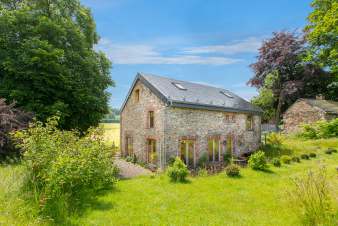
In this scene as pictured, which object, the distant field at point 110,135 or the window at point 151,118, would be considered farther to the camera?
the window at point 151,118

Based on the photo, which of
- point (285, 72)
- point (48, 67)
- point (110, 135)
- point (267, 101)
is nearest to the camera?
point (48, 67)

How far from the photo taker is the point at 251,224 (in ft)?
21.3

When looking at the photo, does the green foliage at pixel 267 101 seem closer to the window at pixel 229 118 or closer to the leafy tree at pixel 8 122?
the window at pixel 229 118

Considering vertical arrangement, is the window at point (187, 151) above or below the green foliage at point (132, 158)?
above

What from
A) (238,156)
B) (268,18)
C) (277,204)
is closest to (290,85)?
(238,156)

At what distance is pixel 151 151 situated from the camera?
644 inches

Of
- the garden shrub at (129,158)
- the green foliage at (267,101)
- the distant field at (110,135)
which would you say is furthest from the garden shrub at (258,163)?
the green foliage at (267,101)

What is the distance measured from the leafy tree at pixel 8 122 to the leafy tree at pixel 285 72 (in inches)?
1332

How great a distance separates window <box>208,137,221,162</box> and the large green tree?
30.2ft

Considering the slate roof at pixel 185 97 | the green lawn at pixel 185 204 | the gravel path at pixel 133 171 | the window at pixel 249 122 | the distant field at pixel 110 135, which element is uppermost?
the slate roof at pixel 185 97

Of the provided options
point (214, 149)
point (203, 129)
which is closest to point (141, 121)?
point (203, 129)

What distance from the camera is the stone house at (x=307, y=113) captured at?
88.2ft

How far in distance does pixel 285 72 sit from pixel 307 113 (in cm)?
969

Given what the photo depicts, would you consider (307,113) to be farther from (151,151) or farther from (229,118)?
(151,151)
